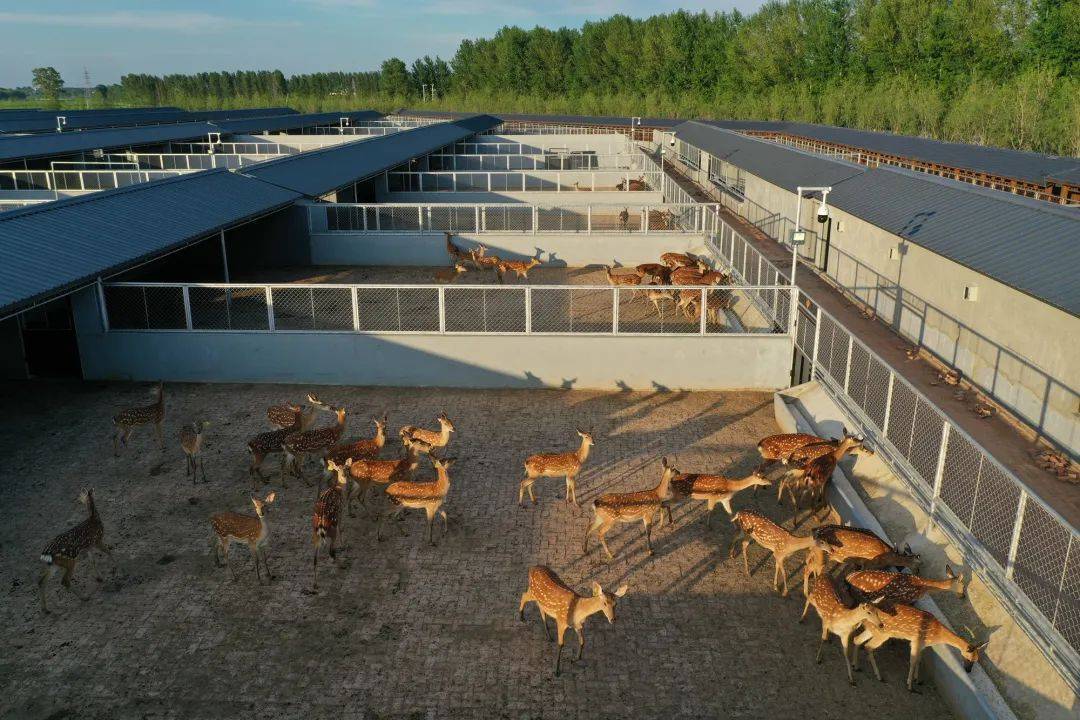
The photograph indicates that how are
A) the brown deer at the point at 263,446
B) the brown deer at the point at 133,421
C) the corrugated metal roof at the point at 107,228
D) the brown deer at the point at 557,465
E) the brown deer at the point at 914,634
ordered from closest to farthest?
1. the brown deer at the point at 914,634
2. the brown deer at the point at 557,465
3. the brown deer at the point at 263,446
4. the brown deer at the point at 133,421
5. the corrugated metal roof at the point at 107,228

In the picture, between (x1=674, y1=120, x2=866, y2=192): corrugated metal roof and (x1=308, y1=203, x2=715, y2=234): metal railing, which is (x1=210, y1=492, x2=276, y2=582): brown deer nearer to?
(x1=308, y1=203, x2=715, y2=234): metal railing

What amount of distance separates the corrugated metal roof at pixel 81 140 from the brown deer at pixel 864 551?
131 ft

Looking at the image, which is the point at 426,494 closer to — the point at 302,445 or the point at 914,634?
the point at 302,445

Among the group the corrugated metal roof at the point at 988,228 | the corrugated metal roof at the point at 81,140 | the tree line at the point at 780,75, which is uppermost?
the tree line at the point at 780,75

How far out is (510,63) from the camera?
160375 millimetres

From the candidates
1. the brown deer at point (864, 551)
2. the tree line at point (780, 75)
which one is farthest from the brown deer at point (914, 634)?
the tree line at point (780, 75)

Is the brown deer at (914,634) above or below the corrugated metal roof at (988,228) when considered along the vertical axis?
below

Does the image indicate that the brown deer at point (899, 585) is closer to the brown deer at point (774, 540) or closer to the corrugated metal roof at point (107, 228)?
the brown deer at point (774, 540)

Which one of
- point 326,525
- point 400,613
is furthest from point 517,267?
point 400,613

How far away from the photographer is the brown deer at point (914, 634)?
9.45m

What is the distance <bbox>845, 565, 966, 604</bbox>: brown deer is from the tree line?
48.8 meters

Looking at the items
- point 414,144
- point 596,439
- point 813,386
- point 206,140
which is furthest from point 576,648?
point 206,140

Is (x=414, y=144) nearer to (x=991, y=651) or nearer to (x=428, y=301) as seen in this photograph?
(x=428, y=301)

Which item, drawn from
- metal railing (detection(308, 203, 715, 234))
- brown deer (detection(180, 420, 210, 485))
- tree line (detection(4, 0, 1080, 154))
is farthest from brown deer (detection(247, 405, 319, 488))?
tree line (detection(4, 0, 1080, 154))
